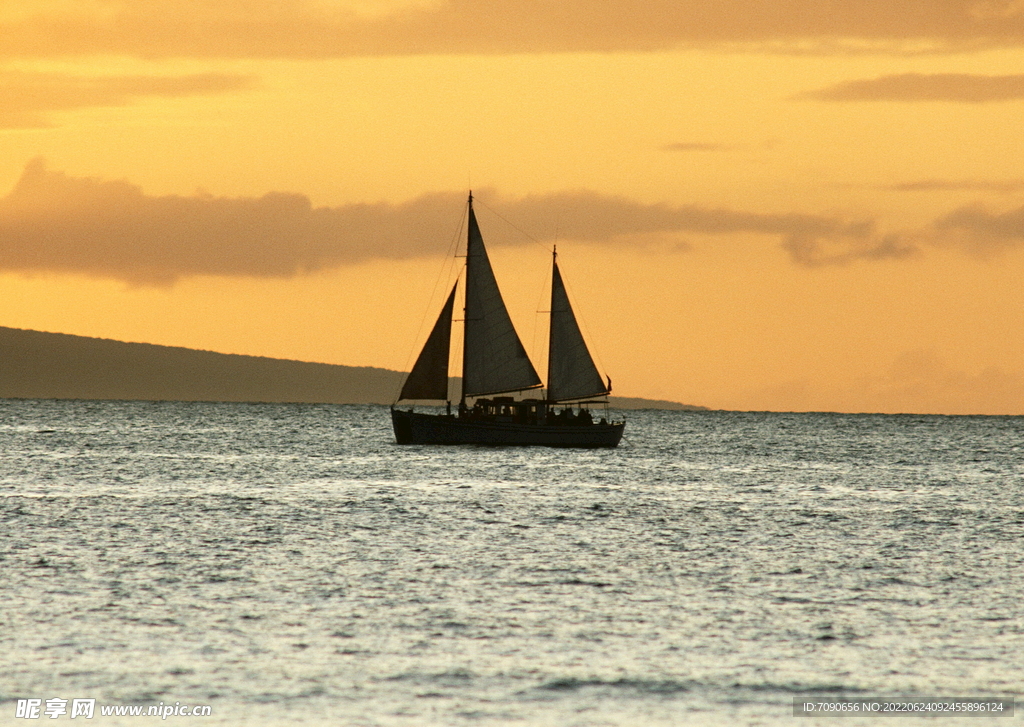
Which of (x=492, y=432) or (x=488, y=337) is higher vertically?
(x=488, y=337)

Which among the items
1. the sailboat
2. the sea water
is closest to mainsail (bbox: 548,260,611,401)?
the sailboat

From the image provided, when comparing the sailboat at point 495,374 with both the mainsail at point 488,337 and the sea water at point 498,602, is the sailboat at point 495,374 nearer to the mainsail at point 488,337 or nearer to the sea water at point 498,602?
the mainsail at point 488,337

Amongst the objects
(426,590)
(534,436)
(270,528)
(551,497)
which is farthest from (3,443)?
(426,590)

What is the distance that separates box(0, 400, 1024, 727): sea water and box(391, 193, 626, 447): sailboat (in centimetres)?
2090

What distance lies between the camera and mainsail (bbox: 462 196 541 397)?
87.8 metres

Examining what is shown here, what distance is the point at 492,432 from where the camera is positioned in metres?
90.3

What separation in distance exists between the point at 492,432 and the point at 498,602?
59.9 meters

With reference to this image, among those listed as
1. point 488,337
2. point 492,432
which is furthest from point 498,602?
point 492,432

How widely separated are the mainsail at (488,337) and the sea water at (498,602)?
71.7 ft

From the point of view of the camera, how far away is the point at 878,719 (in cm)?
2059

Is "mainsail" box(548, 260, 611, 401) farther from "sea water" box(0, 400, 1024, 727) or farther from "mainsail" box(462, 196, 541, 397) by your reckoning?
"sea water" box(0, 400, 1024, 727)

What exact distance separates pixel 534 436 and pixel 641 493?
27054mm

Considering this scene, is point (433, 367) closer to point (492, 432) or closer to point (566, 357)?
point (492, 432)

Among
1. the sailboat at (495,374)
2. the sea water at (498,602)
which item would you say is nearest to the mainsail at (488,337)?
the sailboat at (495,374)
